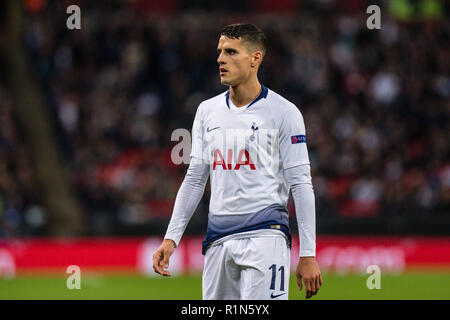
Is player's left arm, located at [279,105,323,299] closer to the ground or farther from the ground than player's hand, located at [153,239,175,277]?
farther from the ground

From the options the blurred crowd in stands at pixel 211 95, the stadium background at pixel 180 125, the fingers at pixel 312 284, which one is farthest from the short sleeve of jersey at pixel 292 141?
the blurred crowd in stands at pixel 211 95

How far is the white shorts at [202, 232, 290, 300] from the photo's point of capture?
5.33m

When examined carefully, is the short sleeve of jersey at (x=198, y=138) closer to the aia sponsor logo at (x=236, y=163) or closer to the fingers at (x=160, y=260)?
the aia sponsor logo at (x=236, y=163)

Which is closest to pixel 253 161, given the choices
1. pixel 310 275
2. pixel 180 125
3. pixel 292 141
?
pixel 292 141

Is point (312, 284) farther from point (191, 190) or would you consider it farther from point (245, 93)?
point (245, 93)

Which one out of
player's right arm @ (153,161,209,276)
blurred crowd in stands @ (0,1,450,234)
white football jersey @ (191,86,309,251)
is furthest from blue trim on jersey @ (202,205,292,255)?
blurred crowd in stands @ (0,1,450,234)

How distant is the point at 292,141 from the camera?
5457 millimetres

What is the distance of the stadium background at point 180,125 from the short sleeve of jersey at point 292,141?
988 centimetres

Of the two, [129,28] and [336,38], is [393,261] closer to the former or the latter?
[336,38]

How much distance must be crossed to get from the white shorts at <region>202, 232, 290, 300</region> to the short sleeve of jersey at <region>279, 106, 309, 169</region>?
0.45 meters

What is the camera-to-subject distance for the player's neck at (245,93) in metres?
5.61

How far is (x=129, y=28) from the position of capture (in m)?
21.0

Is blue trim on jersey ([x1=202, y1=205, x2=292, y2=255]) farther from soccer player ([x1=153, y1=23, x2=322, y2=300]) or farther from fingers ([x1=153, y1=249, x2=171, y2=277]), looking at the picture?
fingers ([x1=153, y1=249, x2=171, y2=277])
